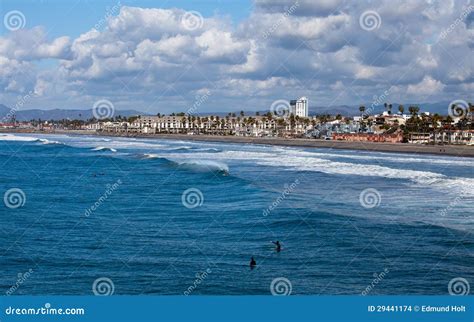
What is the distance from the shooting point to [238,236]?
2419 cm

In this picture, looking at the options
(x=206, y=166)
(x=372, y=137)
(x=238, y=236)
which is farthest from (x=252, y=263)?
(x=372, y=137)

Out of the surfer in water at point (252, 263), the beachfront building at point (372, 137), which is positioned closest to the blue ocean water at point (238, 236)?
the surfer in water at point (252, 263)

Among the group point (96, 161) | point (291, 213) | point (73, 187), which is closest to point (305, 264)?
point (291, 213)

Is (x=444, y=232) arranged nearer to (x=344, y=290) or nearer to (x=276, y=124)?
(x=344, y=290)

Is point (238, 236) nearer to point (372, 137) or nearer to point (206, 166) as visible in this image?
point (206, 166)

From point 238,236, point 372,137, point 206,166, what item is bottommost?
point 206,166

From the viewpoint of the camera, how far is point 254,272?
1869cm

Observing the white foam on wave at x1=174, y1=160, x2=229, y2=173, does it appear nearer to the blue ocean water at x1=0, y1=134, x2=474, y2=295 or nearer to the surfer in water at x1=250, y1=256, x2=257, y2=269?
the blue ocean water at x1=0, y1=134, x2=474, y2=295

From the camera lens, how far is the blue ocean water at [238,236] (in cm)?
1791

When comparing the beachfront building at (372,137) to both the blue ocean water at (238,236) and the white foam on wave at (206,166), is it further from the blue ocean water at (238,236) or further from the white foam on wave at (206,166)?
the blue ocean water at (238,236)

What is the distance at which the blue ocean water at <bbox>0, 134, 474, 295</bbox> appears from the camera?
705 inches

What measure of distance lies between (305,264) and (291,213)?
9800 millimetres

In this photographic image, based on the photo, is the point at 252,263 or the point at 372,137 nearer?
the point at 252,263

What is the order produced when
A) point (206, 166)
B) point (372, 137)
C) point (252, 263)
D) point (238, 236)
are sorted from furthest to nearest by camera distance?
point (372, 137) → point (206, 166) → point (238, 236) → point (252, 263)
